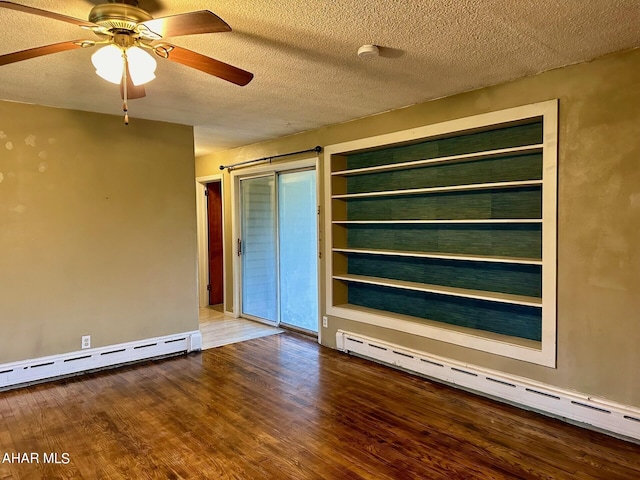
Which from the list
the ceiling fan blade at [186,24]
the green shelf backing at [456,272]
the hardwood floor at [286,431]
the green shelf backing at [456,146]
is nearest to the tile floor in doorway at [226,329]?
the hardwood floor at [286,431]

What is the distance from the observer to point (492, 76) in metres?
3.02

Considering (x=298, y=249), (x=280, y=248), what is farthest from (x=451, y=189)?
(x=280, y=248)

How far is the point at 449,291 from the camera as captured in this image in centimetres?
356

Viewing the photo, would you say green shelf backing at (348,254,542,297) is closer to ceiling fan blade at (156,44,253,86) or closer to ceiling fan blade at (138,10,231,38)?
ceiling fan blade at (156,44,253,86)

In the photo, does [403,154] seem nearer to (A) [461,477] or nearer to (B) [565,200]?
(B) [565,200]

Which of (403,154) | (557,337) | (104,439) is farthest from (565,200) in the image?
(104,439)

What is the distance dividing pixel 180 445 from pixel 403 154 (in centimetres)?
308

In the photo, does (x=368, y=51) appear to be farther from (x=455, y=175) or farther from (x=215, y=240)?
(x=215, y=240)

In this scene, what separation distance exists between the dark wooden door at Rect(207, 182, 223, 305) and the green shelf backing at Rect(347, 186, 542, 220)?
9.75 ft

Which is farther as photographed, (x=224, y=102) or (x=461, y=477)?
(x=224, y=102)

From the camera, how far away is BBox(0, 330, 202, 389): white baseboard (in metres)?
3.59

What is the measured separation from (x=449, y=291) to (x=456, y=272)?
27 cm

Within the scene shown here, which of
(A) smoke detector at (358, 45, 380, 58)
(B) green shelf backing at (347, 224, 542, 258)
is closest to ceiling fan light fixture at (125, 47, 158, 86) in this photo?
(A) smoke detector at (358, 45, 380, 58)

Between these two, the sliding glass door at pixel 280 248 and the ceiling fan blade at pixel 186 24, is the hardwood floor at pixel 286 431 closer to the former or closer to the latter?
the sliding glass door at pixel 280 248
